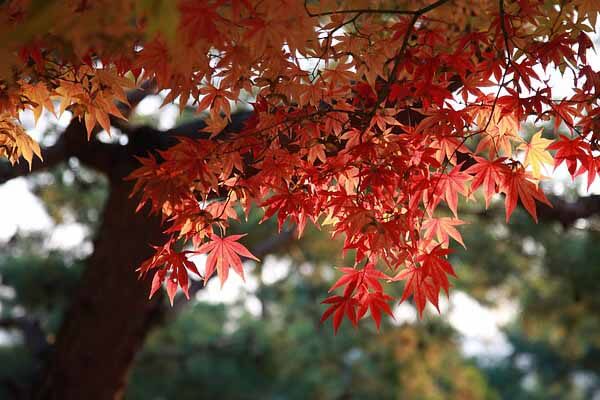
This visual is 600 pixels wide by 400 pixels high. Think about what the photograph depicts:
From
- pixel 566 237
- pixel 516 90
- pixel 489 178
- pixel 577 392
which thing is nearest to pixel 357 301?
pixel 489 178

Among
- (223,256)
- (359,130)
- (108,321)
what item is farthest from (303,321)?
(359,130)

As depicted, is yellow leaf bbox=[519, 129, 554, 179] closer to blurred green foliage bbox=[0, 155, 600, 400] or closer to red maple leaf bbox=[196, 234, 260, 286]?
red maple leaf bbox=[196, 234, 260, 286]

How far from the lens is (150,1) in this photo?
54 cm

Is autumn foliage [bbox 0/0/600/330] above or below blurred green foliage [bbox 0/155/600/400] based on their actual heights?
below

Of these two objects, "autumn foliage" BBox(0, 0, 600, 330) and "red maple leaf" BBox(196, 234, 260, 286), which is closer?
"autumn foliage" BBox(0, 0, 600, 330)

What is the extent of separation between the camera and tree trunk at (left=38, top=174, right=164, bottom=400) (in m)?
2.42

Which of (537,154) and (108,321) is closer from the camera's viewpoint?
(537,154)

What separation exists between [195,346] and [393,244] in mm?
4605

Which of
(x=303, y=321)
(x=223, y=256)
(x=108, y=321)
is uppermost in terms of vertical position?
(x=303, y=321)

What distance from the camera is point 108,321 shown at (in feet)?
8.03

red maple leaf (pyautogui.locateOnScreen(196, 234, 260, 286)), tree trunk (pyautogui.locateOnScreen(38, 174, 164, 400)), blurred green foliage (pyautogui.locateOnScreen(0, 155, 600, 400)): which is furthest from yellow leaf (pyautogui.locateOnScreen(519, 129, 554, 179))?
blurred green foliage (pyautogui.locateOnScreen(0, 155, 600, 400))

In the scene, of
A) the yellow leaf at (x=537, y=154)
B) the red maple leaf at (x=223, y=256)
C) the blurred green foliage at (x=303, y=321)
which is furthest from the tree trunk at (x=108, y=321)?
the yellow leaf at (x=537, y=154)

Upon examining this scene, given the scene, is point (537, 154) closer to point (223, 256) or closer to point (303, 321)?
point (223, 256)

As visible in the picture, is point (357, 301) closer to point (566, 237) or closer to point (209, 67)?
point (209, 67)
